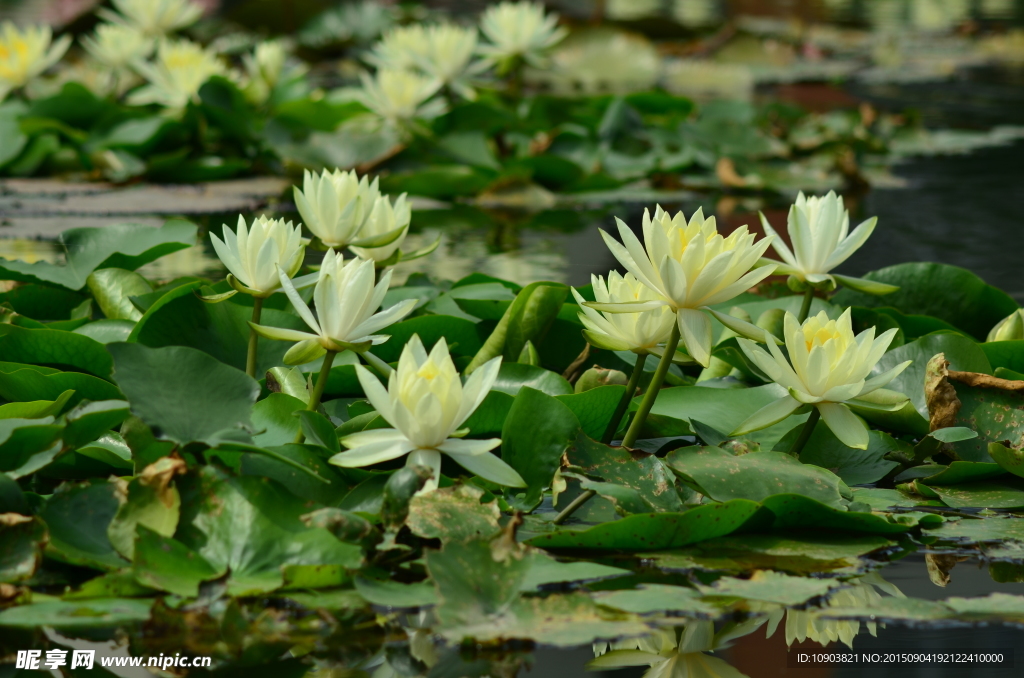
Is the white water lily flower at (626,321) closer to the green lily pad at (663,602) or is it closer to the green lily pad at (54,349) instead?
the green lily pad at (663,602)

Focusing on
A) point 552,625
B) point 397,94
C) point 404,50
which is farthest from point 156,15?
point 552,625

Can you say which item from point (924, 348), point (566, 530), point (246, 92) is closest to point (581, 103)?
point (246, 92)

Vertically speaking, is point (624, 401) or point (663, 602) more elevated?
point (624, 401)

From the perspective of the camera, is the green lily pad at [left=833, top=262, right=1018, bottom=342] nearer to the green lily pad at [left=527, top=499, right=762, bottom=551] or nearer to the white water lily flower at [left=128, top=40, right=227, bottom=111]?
the green lily pad at [left=527, top=499, right=762, bottom=551]

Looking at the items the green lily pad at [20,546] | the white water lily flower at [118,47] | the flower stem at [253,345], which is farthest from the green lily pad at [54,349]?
the white water lily flower at [118,47]

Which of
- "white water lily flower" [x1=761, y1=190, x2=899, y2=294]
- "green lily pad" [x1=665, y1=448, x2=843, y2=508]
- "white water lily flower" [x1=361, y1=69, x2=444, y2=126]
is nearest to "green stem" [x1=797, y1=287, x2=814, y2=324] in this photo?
"white water lily flower" [x1=761, y1=190, x2=899, y2=294]

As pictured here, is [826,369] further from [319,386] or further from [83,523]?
[83,523]
